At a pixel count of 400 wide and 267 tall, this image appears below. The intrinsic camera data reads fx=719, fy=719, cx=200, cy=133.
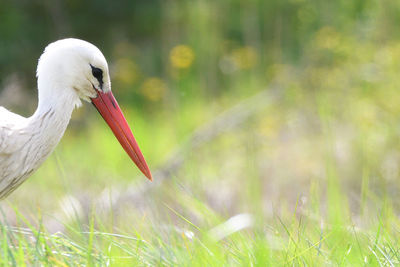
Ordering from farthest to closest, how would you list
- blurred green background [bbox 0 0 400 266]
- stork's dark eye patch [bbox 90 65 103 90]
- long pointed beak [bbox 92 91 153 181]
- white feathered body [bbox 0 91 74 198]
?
1. blurred green background [bbox 0 0 400 266]
2. long pointed beak [bbox 92 91 153 181]
3. stork's dark eye patch [bbox 90 65 103 90]
4. white feathered body [bbox 0 91 74 198]

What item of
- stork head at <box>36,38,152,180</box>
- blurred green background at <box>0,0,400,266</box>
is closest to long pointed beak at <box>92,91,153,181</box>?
stork head at <box>36,38,152,180</box>

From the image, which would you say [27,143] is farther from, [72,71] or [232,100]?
[232,100]

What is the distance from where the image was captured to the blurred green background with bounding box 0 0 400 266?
17.7 ft

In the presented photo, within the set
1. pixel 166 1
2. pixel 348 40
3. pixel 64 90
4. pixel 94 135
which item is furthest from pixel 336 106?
pixel 64 90

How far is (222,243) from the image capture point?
2.39 meters

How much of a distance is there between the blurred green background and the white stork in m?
1.68

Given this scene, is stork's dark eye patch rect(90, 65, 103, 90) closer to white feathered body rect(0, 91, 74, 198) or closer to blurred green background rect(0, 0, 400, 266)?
white feathered body rect(0, 91, 74, 198)

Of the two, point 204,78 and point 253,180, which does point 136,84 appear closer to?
point 204,78

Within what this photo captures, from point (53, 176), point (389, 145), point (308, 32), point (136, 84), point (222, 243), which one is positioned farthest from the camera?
point (136, 84)

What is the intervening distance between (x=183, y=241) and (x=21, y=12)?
7127mm

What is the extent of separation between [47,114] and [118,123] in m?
0.37

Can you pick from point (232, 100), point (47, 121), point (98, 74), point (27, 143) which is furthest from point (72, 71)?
point (232, 100)

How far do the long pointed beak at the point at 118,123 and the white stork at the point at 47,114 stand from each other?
0.13 meters

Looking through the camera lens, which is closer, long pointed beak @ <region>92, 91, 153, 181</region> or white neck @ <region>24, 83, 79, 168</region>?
white neck @ <region>24, 83, 79, 168</region>
